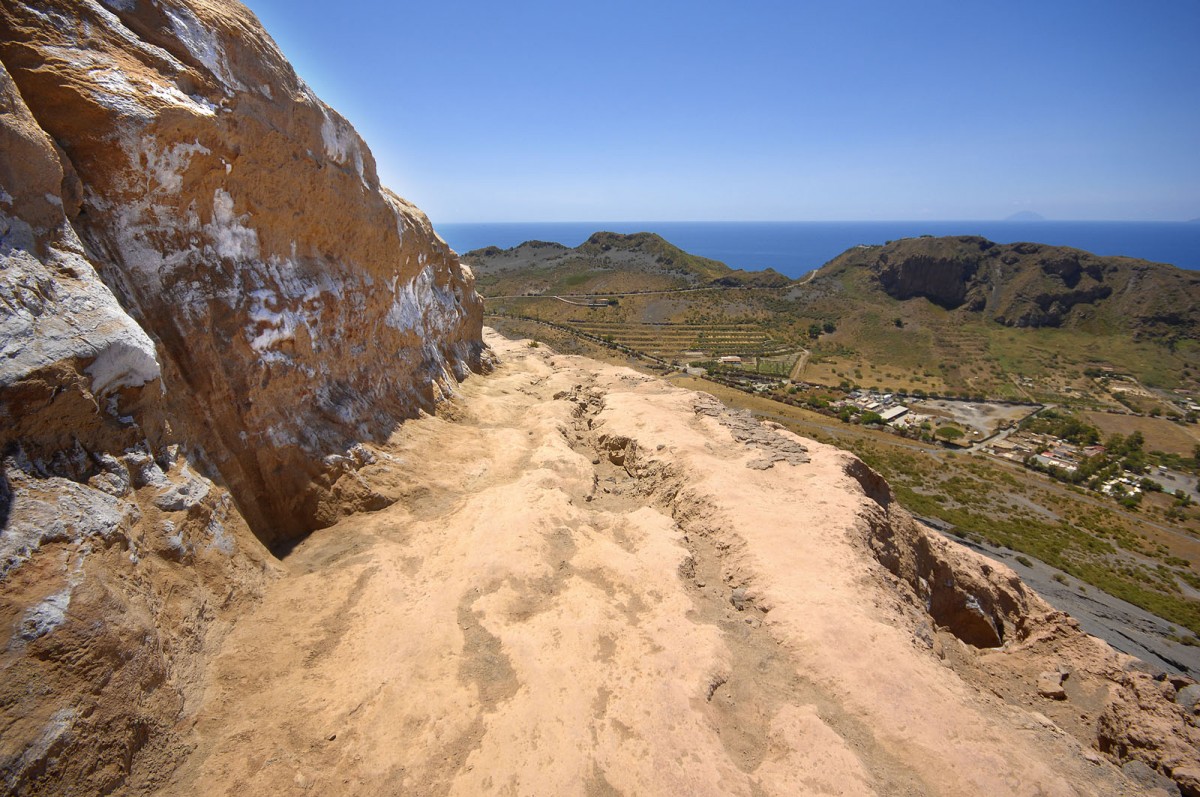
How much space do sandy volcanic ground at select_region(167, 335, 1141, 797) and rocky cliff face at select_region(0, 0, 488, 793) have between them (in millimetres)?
1145

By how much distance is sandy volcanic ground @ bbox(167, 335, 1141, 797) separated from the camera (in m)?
6.64


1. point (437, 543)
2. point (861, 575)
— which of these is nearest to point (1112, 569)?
point (861, 575)

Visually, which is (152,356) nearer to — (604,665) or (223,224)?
(223,224)

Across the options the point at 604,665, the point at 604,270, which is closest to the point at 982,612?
the point at 604,665

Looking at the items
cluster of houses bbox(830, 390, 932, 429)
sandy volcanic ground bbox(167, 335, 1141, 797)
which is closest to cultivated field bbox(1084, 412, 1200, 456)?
cluster of houses bbox(830, 390, 932, 429)

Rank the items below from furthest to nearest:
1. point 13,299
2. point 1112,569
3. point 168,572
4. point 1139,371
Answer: point 1139,371 → point 1112,569 → point 168,572 → point 13,299

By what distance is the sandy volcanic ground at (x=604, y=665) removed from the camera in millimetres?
6641

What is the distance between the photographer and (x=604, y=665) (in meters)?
8.30

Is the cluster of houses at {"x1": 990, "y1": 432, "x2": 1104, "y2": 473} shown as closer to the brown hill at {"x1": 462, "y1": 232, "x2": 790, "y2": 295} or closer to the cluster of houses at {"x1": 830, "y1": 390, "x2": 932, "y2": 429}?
the cluster of houses at {"x1": 830, "y1": 390, "x2": 932, "y2": 429}

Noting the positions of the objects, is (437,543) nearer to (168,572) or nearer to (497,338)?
(168,572)

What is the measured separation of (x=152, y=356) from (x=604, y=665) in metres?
8.47

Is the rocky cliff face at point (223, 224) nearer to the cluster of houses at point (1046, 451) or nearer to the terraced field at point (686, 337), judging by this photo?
the cluster of houses at point (1046, 451)

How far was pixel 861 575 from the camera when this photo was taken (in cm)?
1028

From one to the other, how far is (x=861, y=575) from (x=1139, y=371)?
8117 cm
